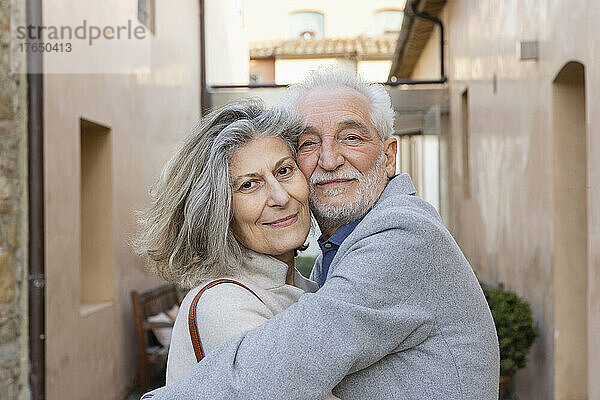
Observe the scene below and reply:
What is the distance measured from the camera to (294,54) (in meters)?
25.3

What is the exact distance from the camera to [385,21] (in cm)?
3114

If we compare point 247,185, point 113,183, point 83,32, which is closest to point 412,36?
point 113,183

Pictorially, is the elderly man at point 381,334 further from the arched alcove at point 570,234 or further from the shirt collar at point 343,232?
the arched alcove at point 570,234

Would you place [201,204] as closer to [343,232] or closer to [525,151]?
[343,232]

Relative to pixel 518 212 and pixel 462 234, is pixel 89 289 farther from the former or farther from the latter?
pixel 462 234

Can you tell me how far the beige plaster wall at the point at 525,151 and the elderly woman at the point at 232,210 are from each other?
2668 millimetres

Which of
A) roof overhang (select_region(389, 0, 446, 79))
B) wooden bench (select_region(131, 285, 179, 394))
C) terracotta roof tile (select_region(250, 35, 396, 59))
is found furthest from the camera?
terracotta roof tile (select_region(250, 35, 396, 59))

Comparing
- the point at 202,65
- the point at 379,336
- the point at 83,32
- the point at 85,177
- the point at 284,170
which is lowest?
the point at 379,336

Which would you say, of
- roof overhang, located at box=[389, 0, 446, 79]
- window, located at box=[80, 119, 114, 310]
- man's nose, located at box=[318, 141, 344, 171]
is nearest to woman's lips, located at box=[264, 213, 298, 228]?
man's nose, located at box=[318, 141, 344, 171]

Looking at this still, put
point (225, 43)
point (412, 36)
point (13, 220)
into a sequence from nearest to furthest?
point (13, 220)
point (412, 36)
point (225, 43)

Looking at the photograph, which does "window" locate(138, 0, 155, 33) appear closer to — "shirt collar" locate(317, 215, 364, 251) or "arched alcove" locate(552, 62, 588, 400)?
"arched alcove" locate(552, 62, 588, 400)

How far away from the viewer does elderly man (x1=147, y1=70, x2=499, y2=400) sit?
1.58 metres

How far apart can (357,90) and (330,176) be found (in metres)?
0.28

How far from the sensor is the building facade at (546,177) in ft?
14.7
